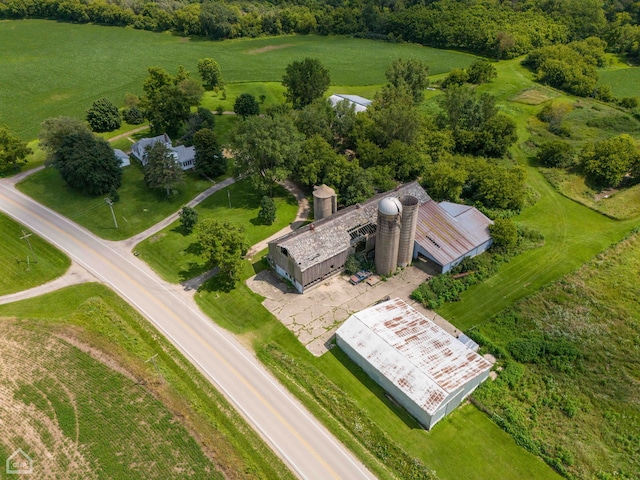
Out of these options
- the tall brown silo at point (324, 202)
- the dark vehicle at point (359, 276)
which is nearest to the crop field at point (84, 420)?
the dark vehicle at point (359, 276)

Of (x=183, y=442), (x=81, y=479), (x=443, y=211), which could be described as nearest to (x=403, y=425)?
(x=183, y=442)

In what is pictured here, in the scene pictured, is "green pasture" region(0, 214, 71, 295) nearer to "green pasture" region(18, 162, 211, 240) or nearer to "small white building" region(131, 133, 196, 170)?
"green pasture" region(18, 162, 211, 240)

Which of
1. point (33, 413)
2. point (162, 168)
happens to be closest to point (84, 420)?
point (33, 413)

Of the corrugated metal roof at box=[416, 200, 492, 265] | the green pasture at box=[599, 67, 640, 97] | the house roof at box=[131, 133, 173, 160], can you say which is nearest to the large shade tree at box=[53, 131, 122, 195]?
the house roof at box=[131, 133, 173, 160]

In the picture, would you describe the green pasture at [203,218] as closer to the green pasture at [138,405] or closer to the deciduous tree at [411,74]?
the green pasture at [138,405]

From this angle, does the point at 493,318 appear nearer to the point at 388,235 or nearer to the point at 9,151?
the point at 388,235

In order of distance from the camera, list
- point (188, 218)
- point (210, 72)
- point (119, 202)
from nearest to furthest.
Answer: point (188, 218), point (119, 202), point (210, 72)

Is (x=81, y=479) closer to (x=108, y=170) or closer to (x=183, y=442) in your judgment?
(x=183, y=442)
